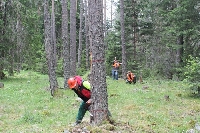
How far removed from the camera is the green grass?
9.66 metres

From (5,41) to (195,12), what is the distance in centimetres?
1376

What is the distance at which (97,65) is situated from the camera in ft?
28.0

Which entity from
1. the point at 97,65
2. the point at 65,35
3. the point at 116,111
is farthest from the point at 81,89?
the point at 65,35

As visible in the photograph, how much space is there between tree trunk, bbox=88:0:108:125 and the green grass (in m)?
0.70

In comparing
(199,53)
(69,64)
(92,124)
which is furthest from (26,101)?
(199,53)

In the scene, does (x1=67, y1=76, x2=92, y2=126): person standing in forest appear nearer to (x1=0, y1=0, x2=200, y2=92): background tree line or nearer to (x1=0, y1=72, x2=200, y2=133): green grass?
(x1=0, y1=72, x2=200, y2=133): green grass

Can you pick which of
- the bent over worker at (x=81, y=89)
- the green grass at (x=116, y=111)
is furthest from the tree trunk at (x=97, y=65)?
the green grass at (x=116, y=111)

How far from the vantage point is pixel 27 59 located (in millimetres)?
24312

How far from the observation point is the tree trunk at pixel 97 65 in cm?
852

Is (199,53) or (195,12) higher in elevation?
(195,12)

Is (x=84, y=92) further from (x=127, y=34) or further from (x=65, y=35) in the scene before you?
(x=127, y=34)

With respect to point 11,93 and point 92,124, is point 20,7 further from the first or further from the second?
point 92,124

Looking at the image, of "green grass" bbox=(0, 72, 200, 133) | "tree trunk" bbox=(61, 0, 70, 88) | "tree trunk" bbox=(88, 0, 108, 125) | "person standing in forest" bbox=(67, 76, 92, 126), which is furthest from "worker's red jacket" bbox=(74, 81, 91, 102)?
"tree trunk" bbox=(61, 0, 70, 88)

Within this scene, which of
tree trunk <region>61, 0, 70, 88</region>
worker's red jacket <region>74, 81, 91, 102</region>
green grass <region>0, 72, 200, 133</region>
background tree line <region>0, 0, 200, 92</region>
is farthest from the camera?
background tree line <region>0, 0, 200, 92</region>
